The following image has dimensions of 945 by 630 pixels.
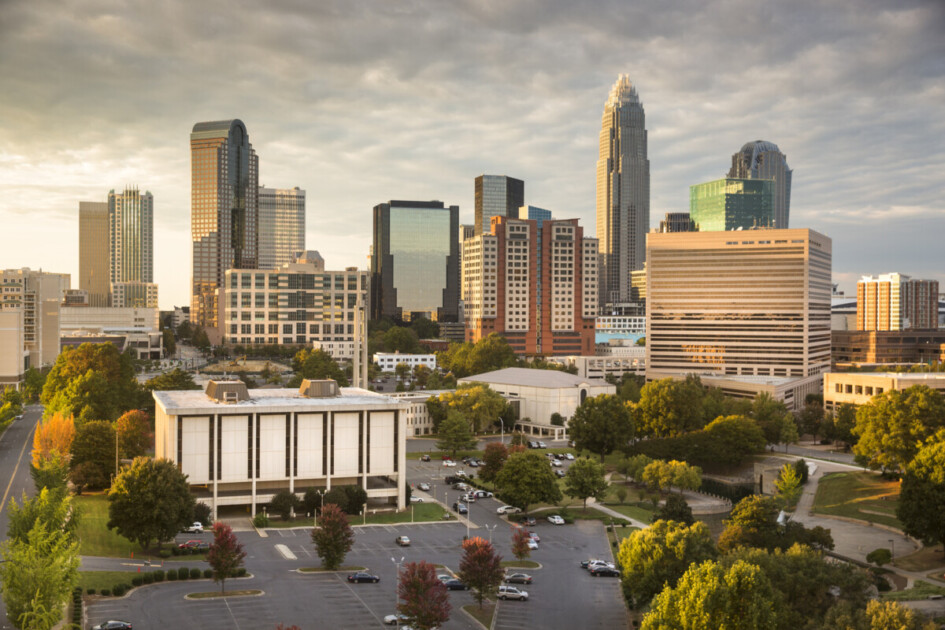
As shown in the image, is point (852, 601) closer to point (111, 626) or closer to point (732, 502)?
point (111, 626)

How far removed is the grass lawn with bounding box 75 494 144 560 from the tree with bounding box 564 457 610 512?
1914 inches

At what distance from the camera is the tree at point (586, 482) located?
10225cm

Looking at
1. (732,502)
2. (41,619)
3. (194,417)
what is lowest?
(732,502)

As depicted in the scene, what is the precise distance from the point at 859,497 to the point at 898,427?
32.3ft

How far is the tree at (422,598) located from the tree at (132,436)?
55754 millimetres

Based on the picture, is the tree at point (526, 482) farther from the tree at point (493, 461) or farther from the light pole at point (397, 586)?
the light pole at point (397, 586)

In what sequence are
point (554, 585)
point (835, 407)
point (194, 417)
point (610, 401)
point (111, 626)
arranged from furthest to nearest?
point (835, 407) < point (610, 401) < point (194, 417) < point (554, 585) < point (111, 626)

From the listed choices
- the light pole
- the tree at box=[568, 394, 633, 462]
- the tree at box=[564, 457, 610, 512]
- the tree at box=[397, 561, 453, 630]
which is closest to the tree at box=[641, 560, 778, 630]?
the tree at box=[397, 561, 453, 630]

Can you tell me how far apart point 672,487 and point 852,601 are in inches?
2412

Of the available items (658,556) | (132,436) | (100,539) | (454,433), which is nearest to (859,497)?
(658,556)

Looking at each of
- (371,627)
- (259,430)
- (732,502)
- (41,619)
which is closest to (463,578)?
(371,627)

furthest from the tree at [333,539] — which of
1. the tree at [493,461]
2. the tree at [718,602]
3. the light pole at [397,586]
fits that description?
the tree at [493,461]

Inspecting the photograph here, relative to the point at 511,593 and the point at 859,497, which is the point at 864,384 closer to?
the point at 859,497

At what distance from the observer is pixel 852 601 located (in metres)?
57.4
